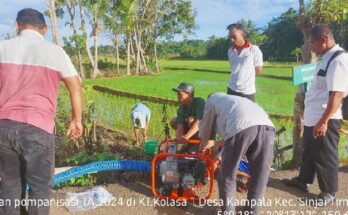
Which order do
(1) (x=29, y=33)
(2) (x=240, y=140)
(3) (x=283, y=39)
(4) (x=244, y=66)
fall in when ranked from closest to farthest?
(1) (x=29, y=33) → (2) (x=240, y=140) → (4) (x=244, y=66) → (3) (x=283, y=39)

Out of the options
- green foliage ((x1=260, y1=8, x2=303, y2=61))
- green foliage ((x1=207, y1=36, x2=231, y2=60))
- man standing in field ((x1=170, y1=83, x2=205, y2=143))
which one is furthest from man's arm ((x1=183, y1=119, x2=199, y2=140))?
green foliage ((x1=207, y1=36, x2=231, y2=60))

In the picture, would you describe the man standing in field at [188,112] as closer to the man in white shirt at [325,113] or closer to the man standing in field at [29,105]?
the man in white shirt at [325,113]

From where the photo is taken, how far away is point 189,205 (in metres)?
3.96

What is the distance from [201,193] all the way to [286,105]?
938cm

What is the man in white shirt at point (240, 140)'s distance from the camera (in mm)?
3297

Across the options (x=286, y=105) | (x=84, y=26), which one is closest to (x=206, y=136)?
(x=286, y=105)

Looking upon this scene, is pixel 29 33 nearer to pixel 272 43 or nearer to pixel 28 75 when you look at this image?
pixel 28 75

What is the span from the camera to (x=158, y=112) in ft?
35.2

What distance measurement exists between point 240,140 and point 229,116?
217 mm

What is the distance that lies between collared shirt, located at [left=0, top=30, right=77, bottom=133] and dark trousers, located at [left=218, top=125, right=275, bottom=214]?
145 centimetres

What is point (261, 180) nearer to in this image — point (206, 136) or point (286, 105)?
point (206, 136)

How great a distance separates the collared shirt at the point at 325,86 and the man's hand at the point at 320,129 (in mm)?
229

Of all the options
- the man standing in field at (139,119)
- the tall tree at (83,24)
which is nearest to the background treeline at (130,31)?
the tall tree at (83,24)

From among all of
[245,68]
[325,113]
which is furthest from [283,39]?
[325,113]
